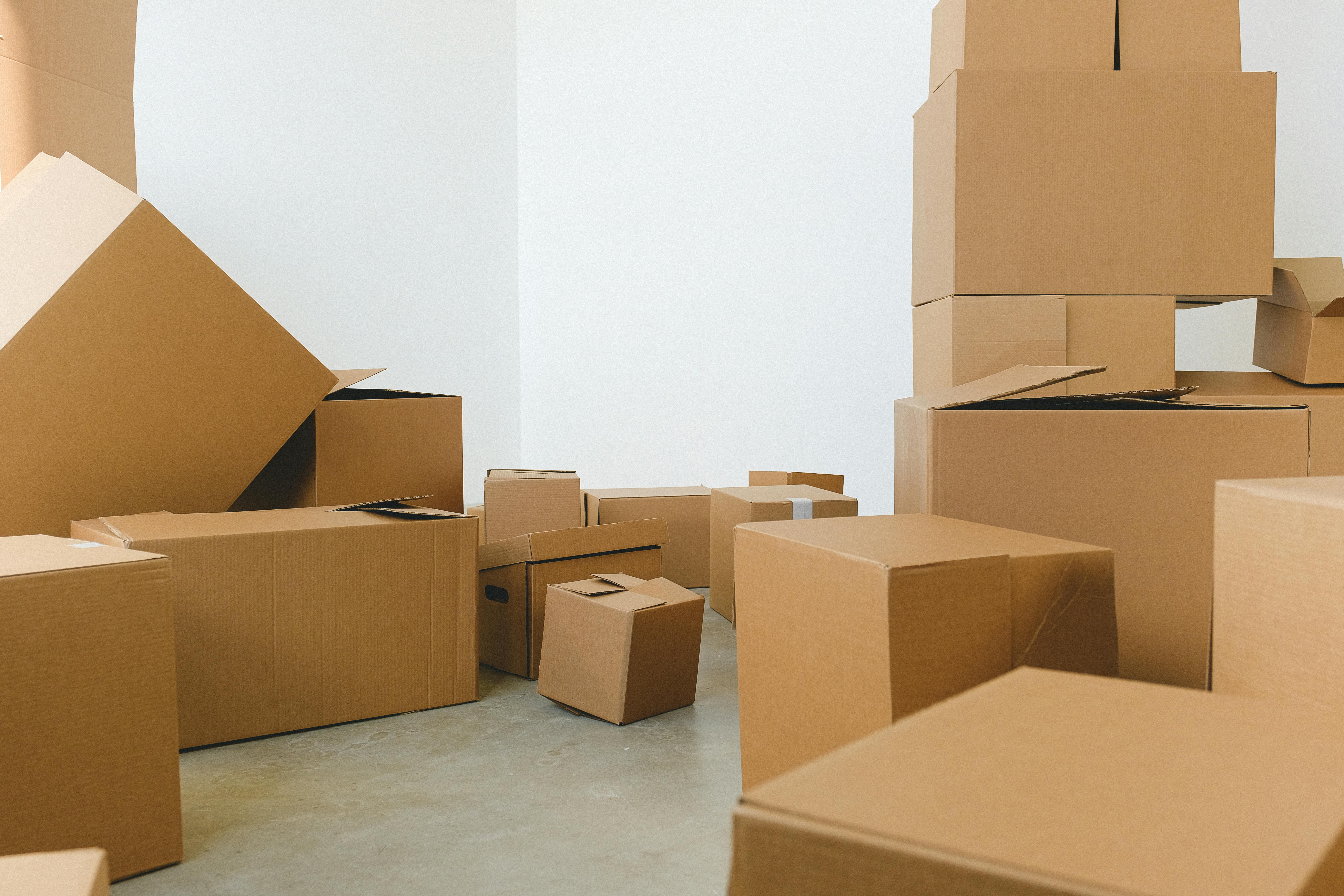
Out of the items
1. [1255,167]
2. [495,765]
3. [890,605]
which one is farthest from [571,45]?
[890,605]

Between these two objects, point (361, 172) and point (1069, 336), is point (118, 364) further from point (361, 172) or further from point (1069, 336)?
point (361, 172)

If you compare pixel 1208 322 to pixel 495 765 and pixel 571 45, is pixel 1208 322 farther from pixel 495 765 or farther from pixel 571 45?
pixel 571 45

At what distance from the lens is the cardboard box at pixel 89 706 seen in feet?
3.43

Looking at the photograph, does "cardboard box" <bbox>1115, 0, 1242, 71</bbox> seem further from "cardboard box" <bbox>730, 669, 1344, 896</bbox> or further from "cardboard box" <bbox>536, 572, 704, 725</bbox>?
"cardboard box" <bbox>730, 669, 1344, 896</bbox>

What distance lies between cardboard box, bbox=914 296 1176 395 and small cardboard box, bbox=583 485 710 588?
111 centimetres

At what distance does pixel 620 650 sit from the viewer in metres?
1.61

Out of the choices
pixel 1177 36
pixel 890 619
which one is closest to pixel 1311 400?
pixel 1177 36

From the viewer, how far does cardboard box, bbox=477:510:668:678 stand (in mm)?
1911

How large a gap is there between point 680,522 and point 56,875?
2.12 m

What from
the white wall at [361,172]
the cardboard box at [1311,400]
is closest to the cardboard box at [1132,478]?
the cardboard box at [1311,400]

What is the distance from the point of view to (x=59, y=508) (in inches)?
64.3

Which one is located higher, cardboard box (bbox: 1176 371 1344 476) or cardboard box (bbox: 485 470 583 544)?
cardboard box (bbox: 1176 371 1344 476)

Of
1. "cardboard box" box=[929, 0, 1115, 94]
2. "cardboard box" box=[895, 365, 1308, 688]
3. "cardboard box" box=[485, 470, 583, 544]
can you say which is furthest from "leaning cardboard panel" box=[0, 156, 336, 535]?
"cardboard box" box=[929, 0, 1115, 94]

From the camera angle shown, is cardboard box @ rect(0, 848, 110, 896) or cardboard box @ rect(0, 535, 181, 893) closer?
cardboard box @ rect(0, 848, 110, 896)
